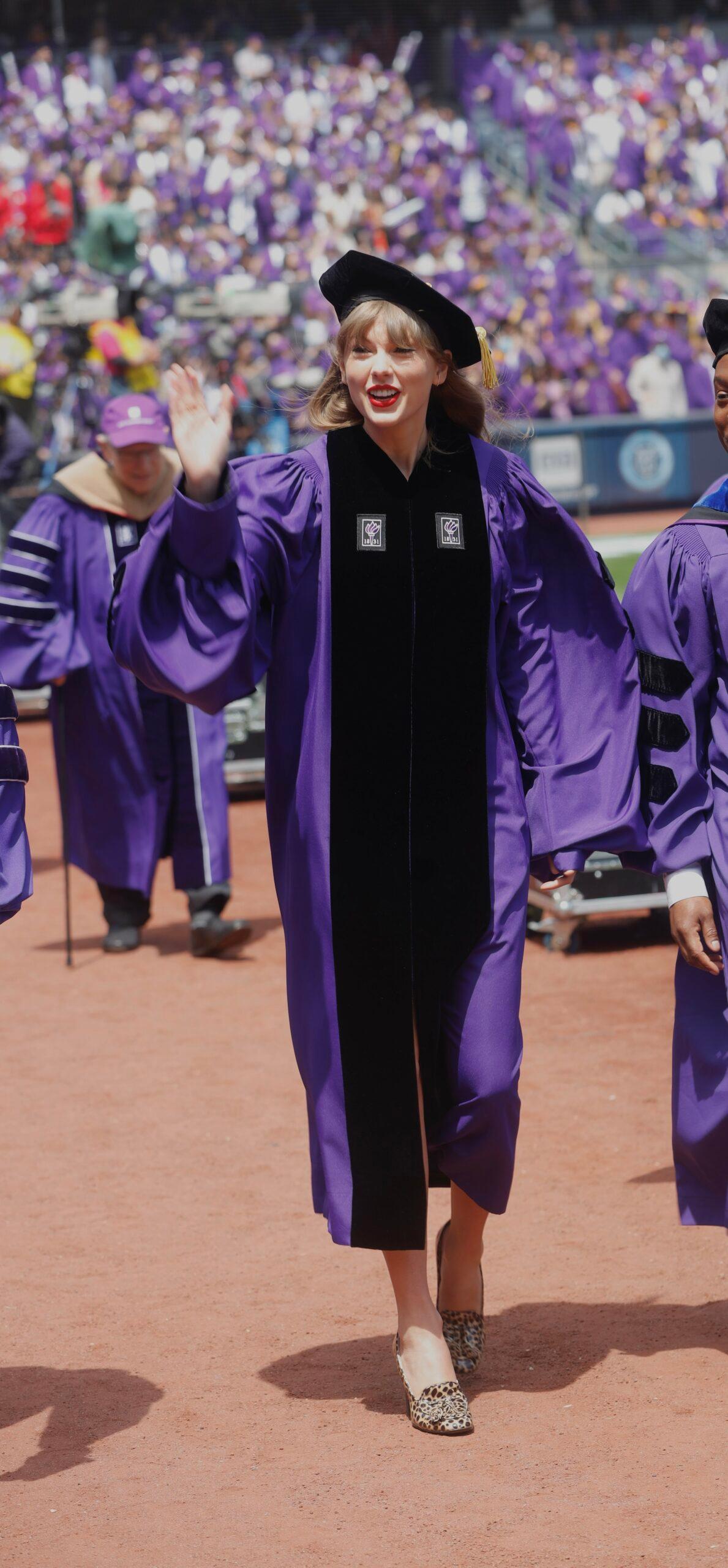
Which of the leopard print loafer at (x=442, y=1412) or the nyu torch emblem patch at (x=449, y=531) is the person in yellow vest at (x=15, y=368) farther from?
the leopard print loafer at (x=442, y=1412)

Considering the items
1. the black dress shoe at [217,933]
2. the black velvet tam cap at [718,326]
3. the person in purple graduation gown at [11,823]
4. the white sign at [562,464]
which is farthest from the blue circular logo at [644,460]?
the person in purple graduation gown at [11,823]

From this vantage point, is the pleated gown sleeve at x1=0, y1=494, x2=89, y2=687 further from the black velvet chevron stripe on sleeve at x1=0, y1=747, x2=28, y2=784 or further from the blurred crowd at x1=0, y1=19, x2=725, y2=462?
the blurred crowd at x1=0, y1=19, x2=725, y2=462

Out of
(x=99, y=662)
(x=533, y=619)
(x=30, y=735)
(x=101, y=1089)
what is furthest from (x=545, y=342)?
(x=533, y=619)

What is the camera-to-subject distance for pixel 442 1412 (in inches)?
135

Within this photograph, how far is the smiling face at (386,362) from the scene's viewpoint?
3.44 meters

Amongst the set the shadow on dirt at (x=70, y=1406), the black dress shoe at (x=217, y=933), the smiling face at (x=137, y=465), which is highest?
the smiling face at (x=137, y=465)

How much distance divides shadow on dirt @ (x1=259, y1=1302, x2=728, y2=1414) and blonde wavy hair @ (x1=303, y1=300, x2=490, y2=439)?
1.83 metres

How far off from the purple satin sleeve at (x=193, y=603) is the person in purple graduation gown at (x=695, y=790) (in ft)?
2.72

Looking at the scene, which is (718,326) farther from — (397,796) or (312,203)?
(312,203)

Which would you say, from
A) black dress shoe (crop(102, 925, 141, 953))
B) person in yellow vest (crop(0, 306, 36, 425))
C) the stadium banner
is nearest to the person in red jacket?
person in yellow vest (crop(0, 306, 36, 425))

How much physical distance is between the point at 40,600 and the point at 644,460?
13.9 m

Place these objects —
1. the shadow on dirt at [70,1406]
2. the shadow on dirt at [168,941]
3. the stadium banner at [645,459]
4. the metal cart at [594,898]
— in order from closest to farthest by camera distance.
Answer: the shadow on dirt at [70,1406] → the metal cart at [594,898] → the shadow on dirt at [168,941] → the stadium banner at [645,459]

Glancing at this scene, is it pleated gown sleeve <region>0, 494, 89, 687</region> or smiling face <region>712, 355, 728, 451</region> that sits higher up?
smiling face <region>712, 355, 728, 451</region>

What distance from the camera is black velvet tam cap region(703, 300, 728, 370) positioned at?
12.1 ft
